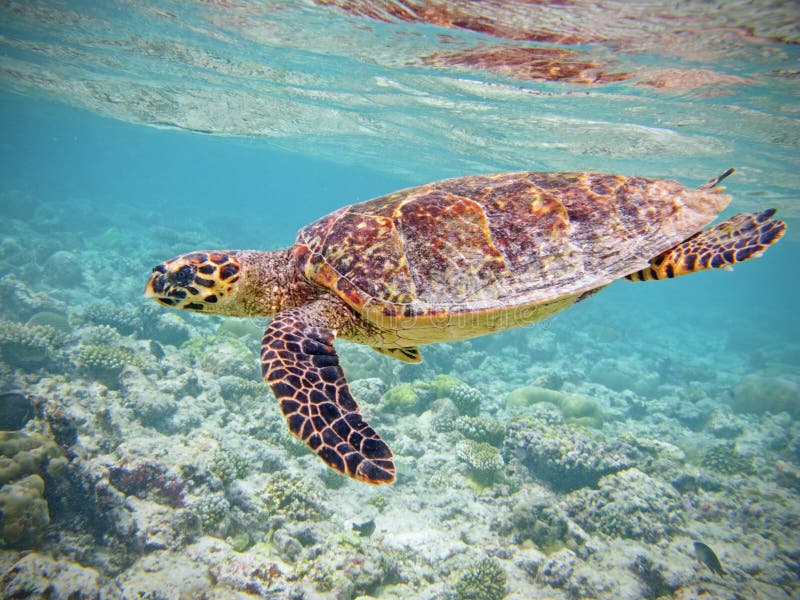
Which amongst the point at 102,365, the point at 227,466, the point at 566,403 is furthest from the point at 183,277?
the point at 566,403

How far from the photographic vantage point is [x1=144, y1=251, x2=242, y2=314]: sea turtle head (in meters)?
3.88

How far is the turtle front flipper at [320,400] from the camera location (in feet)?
8.87

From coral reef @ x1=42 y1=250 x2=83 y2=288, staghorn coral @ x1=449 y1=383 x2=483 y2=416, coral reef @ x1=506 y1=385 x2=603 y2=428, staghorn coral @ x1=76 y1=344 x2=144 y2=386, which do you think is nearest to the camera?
staghorn coral @ x1=76 y1=344 x2=144 y2=386

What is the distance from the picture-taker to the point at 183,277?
3.88 meters

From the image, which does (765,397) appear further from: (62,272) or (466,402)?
(62,272)

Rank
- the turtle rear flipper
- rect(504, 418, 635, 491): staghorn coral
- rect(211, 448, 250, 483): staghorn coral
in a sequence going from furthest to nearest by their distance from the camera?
rect(504, 418, 635, 491): staghorn coral < rect(211, 448, 250, 483): staghorn coral < the turtle rear flipper

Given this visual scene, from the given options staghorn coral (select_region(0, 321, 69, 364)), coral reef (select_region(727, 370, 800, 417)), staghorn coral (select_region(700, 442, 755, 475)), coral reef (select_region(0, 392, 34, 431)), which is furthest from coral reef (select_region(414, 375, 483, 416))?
coral reef (select_region(727, 370, 800, 417))

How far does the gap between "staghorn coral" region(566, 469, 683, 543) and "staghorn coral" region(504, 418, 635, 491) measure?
0.23m

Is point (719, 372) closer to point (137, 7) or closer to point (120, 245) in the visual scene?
point (137, 7)

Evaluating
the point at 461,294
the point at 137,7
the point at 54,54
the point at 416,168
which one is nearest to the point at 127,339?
the point at 137,7

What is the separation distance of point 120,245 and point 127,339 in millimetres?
19504

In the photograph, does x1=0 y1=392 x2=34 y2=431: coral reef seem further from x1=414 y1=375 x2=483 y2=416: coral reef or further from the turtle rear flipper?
the turtle rear flipper

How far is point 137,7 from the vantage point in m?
12.5

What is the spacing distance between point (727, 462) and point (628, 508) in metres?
6.09
